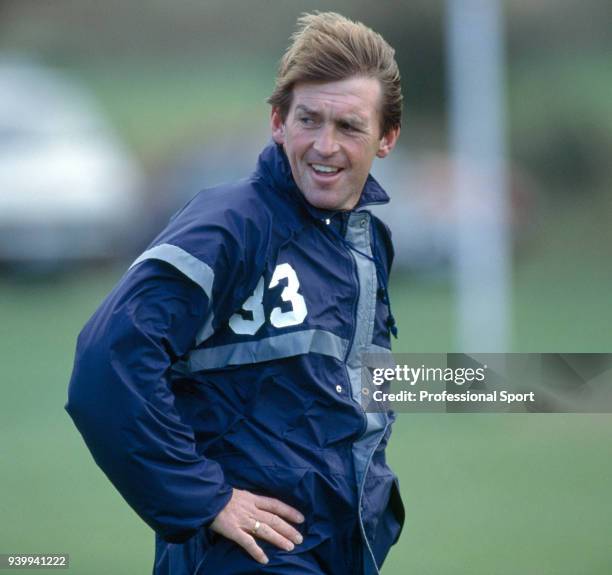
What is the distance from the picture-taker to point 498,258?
1166 cm

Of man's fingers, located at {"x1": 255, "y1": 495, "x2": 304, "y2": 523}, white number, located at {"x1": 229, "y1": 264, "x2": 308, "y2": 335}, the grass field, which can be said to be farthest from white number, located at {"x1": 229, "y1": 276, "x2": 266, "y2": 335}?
the grass field

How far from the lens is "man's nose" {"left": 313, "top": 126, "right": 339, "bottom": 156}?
273cm

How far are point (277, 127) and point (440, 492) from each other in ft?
13.8

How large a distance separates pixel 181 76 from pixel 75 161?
24.6 feet

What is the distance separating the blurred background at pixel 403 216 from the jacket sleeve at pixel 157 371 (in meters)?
3.08

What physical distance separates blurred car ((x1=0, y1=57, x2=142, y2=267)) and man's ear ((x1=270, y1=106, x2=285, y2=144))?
11.6m

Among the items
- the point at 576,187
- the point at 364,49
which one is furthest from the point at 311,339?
the point at 576,187

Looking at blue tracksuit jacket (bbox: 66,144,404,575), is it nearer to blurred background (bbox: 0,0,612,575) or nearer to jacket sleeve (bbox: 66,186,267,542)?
jacket sleeve (bbox: 66,186,267,542)

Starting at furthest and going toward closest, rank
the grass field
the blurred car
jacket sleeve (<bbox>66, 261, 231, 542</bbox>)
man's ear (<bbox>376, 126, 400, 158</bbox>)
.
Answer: the blurred car → the grass field → man's ear (<bbox>376, 126, 400, 158</bbox>) → jacket sleeve (<bbox>66, 261, 231, 542</bbox>)

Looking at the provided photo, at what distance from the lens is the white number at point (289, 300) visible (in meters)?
2.62

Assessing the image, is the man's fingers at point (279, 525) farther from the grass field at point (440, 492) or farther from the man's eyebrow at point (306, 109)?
the grass field at point (440, 492)

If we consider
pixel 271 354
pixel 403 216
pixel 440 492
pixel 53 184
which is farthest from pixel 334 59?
pixel 403 216

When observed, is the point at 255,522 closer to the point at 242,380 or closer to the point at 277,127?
the point at 242,380

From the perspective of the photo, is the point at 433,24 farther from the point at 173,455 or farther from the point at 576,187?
the point at 173,455
